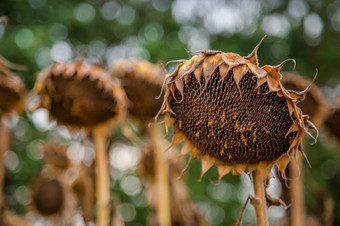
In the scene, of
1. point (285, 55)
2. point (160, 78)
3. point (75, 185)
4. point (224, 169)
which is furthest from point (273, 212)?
point (224, 169)

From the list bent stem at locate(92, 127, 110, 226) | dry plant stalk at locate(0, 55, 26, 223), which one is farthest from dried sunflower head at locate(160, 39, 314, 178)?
dry plant stalk at locate(0, 55, 26, 223)

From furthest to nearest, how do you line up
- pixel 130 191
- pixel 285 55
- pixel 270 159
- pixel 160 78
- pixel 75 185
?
pixel 130 191, pixel 285 55, pixel 75 185, pixel 160 78, pixel 270 159

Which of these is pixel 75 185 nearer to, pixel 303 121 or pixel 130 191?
pixel 303 121

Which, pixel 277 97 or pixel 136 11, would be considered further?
pixel 136 11

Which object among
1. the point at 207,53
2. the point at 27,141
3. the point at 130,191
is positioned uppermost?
the point at 207,53

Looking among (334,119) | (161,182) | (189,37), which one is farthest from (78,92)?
(189,37)

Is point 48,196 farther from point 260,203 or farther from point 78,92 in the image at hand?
point 260,203
